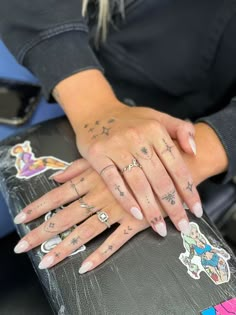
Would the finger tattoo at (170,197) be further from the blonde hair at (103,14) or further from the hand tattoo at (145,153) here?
the blonde hair at (103,14)

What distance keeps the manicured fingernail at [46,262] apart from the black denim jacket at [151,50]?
0.25m

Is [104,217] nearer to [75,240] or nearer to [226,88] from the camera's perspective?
[75,240]

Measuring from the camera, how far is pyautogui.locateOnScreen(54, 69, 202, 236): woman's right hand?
19.7 inches

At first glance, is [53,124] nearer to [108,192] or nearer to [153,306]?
[108,192]

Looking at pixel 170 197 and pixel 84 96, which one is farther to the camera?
pixel 84 96

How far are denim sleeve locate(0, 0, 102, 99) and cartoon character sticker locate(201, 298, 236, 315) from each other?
358 millimetres

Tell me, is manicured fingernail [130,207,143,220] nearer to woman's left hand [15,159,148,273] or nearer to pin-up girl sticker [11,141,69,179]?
woman's left hand [15,159,148,273]

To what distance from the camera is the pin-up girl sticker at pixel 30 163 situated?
562 mm

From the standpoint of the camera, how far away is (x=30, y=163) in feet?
1.88

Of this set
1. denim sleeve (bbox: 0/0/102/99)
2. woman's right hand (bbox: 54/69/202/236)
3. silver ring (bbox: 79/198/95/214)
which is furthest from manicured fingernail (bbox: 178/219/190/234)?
denim sleeve (bbox: 0/0/102/99)

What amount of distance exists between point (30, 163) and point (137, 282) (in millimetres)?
217

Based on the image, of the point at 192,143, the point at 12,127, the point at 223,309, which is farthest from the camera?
the point at 12,127

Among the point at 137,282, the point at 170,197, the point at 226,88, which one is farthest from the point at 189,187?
the point at 226,88

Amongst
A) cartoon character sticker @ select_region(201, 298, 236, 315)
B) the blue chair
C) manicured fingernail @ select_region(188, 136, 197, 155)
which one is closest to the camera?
cartoon character sticker @ select_region(201, 298, 236, 315)
